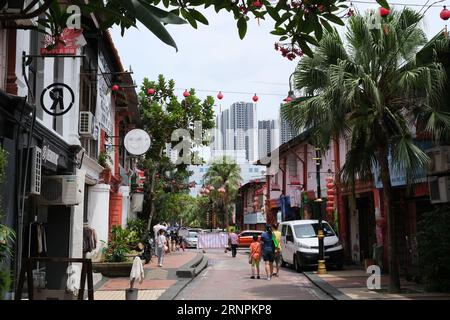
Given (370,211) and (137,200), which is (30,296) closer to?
(370,211)

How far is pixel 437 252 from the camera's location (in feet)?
40.2

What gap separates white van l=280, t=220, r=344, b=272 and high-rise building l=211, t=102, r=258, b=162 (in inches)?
207

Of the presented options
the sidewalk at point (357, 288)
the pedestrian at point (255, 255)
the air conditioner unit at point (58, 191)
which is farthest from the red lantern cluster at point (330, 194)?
the air conditioner unit at point (58, 191)

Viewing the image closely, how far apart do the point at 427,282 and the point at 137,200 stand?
17.5m

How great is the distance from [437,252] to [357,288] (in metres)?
2.60

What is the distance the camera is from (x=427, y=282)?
12.5 meters

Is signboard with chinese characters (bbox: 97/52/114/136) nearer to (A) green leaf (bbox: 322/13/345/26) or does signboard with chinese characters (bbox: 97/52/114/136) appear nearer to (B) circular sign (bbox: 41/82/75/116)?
(B) circular sign (bbox: 41/82/75/116)

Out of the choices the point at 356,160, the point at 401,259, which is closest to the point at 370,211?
the point at 401,259

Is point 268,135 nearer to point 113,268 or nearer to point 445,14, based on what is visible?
point 113,268

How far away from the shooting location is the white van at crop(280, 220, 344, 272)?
19.8 m

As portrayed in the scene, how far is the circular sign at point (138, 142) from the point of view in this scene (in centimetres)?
1927

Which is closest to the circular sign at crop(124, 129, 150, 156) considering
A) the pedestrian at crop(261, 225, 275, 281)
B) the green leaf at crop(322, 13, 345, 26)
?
the pedestrian at crop(261, 225, 275, 281)

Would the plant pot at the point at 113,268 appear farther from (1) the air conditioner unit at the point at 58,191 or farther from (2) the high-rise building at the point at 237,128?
(2) the high-rise building at the point at 237,128

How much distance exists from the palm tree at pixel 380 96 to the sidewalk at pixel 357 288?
0.58 m
